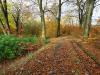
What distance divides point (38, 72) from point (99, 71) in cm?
251

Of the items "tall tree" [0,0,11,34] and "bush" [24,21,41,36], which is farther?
"bush" [24,21,41,36]

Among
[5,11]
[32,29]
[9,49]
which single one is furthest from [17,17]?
[9,49]

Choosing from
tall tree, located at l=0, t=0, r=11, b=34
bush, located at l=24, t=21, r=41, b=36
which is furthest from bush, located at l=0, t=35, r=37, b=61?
bush, located at l=24, t=21, r=41, b=36

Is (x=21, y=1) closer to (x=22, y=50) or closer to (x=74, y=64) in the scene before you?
(x=22, y=50)

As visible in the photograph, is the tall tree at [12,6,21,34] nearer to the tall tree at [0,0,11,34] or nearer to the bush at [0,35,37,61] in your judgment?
the tall tree at [0,0,11,34]

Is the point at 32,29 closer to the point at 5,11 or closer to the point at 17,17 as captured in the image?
the point at 17,17

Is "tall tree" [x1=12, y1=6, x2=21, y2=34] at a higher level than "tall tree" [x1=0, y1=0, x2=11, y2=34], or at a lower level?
lower

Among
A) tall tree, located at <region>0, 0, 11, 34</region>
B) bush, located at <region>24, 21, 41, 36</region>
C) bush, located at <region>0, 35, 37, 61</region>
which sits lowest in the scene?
bush, located at <region>24, 21, 41, 36</region>

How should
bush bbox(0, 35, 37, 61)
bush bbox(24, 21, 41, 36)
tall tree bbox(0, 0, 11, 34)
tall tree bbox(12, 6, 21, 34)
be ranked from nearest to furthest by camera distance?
1. bush bbox(0, 35, 37, 61)
2. tall tree bbox(0, 0, 11, 34)
3. bush bbox(24, 21, 41, 36)
4. tall tree bbox(12, 6, 21, 34)

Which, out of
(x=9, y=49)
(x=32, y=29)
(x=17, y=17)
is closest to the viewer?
(x=9, y=49)

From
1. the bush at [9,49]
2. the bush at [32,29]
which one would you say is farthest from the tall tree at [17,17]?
the bush at [9,49]

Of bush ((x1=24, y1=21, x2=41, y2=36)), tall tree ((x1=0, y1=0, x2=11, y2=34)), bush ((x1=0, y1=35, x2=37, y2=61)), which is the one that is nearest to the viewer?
bush ((x1=0, y1=35, x2=37, y2=61))

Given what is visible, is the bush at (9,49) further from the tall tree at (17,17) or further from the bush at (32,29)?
the tall tree at (17,17)

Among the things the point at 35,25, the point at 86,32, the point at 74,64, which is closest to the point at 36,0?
the point at 35,25
